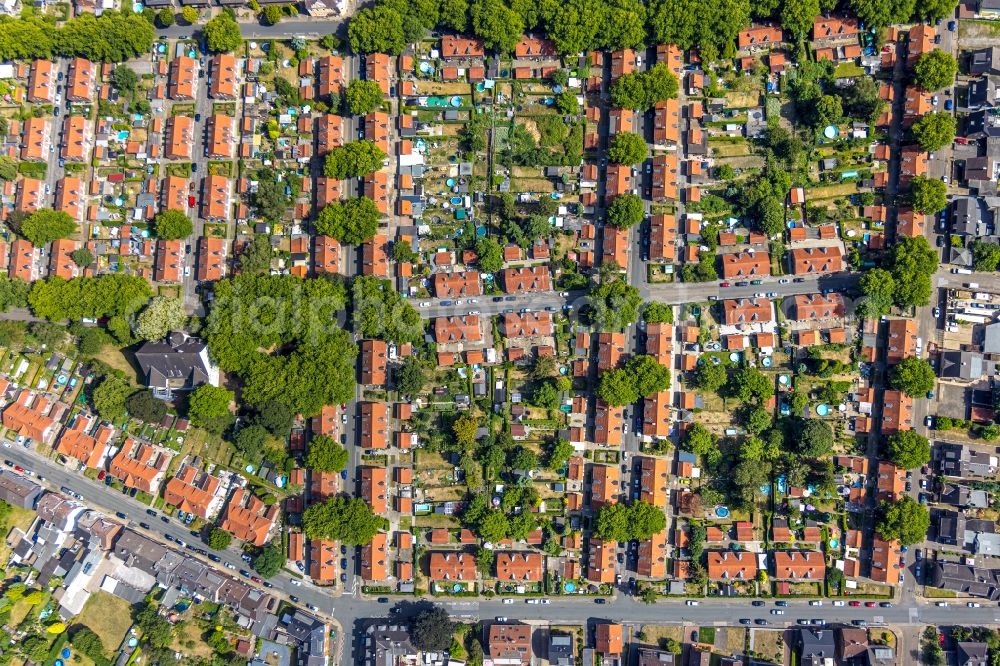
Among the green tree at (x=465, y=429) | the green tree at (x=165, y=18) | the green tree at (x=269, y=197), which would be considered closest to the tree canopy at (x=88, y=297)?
the green tree at (x=269, y=197)

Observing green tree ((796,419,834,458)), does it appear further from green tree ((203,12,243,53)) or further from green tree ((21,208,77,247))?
green tree ((21,208,77,247))

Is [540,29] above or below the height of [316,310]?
above

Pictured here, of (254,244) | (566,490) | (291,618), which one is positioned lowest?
(291,618)

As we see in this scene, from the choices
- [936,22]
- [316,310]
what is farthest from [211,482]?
[936,22]

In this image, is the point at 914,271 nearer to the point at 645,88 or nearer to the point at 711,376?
the point at 711,376

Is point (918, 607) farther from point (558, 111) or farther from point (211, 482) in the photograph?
point (211, 482)

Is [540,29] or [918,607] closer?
[918,607]
